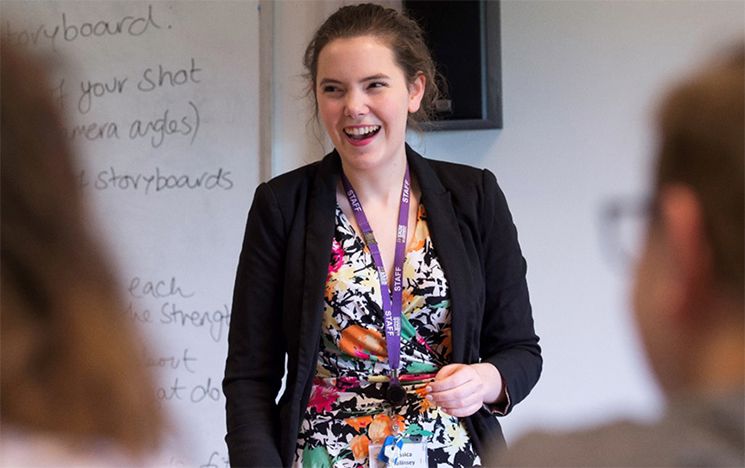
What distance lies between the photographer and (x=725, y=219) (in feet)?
1.94

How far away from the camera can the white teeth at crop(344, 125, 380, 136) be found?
1789 millimetres

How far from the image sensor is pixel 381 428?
1647mm

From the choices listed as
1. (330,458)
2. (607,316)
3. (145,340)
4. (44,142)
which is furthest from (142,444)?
(607,316)

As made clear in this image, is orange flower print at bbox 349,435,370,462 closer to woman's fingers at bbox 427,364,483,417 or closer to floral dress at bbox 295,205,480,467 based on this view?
floral dress at bbox 295,205,480,467

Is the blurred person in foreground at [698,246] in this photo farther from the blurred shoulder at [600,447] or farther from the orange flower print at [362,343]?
the orange flower print at [362,343]

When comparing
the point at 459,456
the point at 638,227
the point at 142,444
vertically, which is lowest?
the point at 459,456

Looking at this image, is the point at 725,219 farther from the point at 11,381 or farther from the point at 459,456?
the point at 459,456

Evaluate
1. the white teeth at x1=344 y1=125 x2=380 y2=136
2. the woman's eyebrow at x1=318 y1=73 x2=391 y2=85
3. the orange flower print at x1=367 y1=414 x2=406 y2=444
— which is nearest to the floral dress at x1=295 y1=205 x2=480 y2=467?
the orange flower print at x1=367 y1=414 x2=406 y2=444

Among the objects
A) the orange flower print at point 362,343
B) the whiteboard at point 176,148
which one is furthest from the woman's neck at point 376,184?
the whiteboard at point 176,148

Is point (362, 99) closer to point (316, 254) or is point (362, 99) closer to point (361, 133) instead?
point (361, 133)

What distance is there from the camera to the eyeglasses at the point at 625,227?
60 centimetres

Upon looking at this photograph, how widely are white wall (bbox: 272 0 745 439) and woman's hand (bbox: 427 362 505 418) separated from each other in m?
1.04

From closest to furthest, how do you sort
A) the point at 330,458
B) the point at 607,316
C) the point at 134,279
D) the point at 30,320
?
the point at 30,320 < the point at 330,458 < the point at 607,316 < the point at 134,279

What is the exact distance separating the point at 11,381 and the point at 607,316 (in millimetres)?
2276
